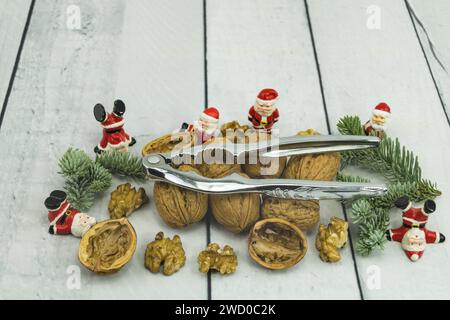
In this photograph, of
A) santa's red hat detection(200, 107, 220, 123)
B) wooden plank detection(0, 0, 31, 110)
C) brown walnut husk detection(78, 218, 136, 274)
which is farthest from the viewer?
wooden plank detection(0, 0, 31, 110)

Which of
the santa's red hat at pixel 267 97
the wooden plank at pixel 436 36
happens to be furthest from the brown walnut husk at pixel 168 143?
the wooden plank at pixel 436 36

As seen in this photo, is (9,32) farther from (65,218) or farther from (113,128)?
(65,218)

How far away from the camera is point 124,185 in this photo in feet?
3.15

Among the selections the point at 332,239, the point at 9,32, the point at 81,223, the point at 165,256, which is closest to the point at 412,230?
the point at 332,239

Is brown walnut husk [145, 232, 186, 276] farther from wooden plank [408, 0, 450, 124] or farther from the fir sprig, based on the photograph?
wooden plank [408, 0, 450, 124]

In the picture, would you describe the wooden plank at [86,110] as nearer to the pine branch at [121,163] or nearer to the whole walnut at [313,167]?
the pine branch at [121,163]

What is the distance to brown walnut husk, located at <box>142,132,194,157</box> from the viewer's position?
998 millimetres

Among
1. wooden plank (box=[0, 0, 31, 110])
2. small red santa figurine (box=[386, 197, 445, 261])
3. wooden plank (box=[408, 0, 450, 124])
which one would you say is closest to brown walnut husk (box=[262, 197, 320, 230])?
small red santa figurine (box=[386, 197, 445, 261])

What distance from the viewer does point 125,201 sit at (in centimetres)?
94

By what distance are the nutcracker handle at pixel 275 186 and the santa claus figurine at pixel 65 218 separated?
12 cm

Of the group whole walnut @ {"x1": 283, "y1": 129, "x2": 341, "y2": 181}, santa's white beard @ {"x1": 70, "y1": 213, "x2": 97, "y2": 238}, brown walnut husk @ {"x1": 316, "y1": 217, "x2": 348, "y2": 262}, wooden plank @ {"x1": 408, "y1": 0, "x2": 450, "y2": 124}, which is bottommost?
brown walnut husk @ {"x1": 316, "y1": 217, "x2": 348, "y2": 262}

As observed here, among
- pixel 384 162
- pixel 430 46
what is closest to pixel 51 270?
pixel 384 162

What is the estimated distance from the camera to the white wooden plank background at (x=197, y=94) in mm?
901

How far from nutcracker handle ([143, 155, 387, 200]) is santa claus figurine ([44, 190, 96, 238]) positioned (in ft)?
0.39
